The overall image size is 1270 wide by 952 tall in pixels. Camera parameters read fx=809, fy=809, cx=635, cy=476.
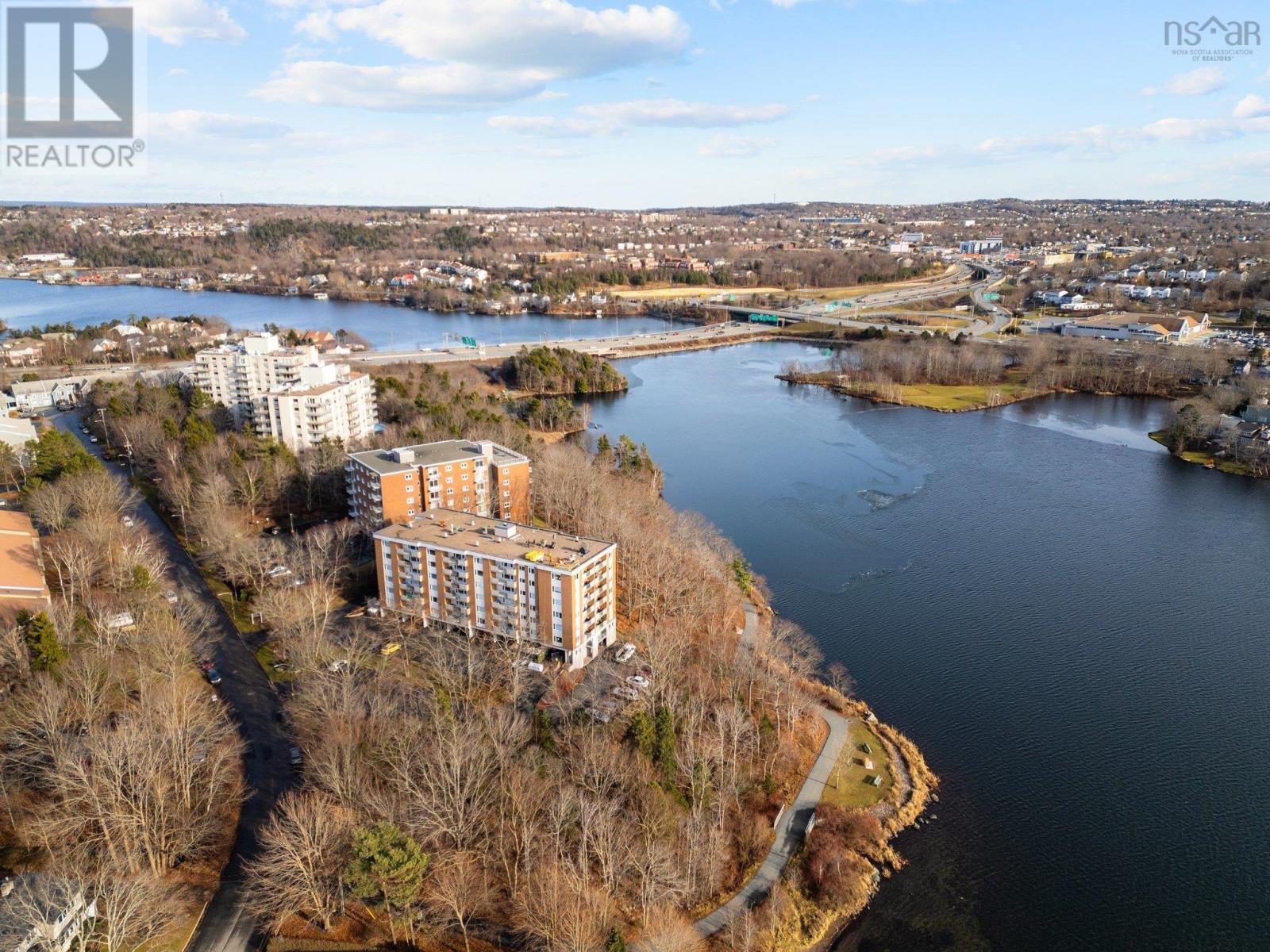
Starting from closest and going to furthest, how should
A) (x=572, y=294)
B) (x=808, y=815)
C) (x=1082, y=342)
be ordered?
(x=808, y=815) → (x=1082, y=342) → (x=572, y=294)

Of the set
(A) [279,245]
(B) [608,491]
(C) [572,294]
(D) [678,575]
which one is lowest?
(D) [678,575]

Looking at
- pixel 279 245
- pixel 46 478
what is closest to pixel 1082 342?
pixel 46 478

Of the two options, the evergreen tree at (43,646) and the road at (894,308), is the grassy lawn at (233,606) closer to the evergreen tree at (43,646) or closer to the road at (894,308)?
the evergreen tree at (43,646)

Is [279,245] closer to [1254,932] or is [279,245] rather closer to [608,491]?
[608,491]

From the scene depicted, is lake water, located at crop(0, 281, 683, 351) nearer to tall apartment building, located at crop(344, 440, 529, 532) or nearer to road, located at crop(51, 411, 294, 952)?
tall apartment building, located at crop(344, 440, 529, 532)

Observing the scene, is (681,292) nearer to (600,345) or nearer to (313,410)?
(600,345)

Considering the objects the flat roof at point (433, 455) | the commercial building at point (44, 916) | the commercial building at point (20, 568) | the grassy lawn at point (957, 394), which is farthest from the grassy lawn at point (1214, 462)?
the commercial building at point (20, 568)

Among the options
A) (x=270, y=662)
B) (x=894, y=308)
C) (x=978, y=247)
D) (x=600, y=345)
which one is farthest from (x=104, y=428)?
(x=978, y=247)
